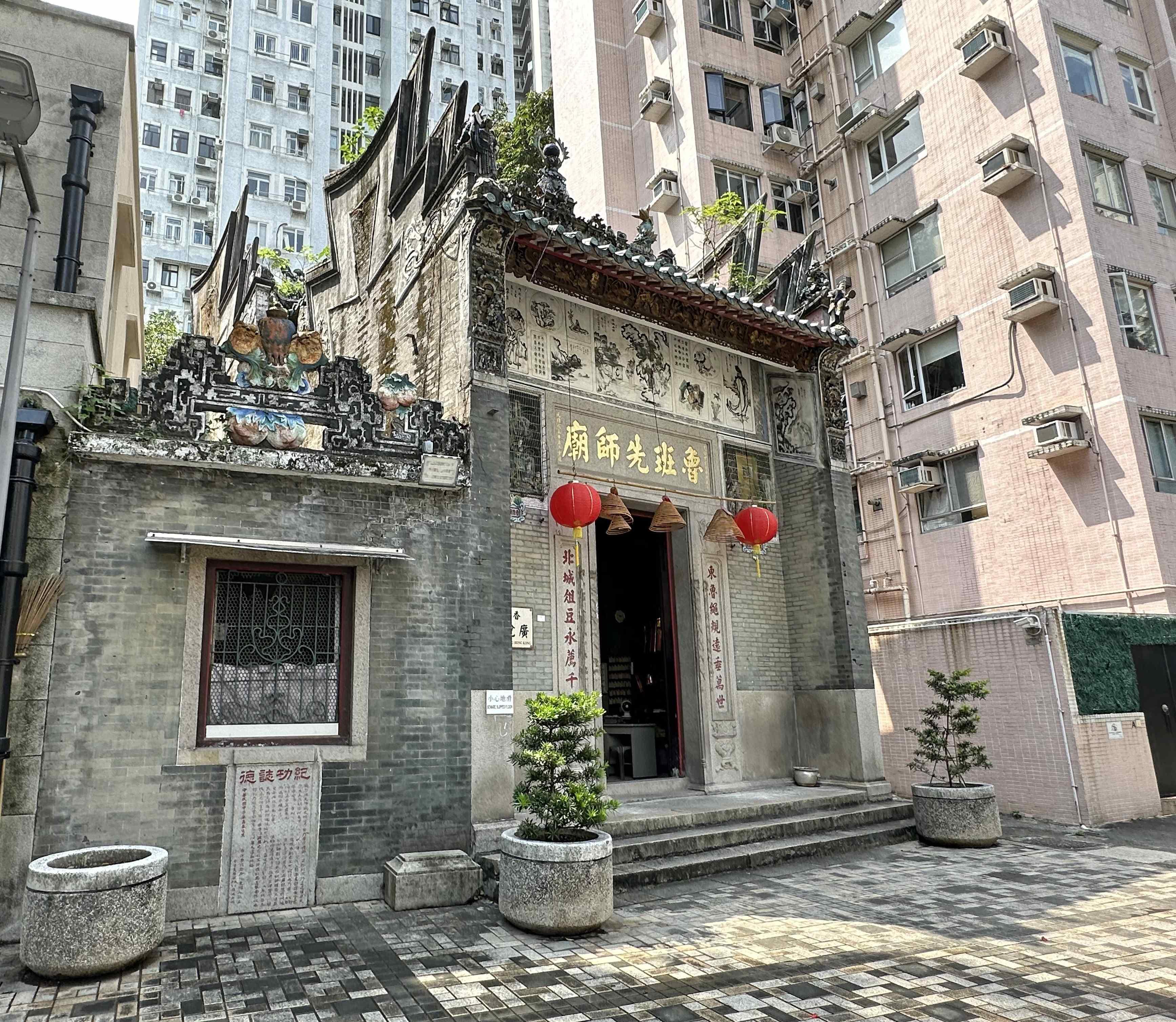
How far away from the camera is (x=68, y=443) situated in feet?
22.3

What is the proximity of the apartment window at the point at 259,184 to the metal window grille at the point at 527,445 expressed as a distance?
115ft

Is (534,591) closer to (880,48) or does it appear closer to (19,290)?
(19,290)

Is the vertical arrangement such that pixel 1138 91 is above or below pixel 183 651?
above

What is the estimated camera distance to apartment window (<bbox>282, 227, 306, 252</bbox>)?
38562 mm

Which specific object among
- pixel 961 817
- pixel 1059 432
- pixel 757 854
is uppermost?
pixel 1059 432

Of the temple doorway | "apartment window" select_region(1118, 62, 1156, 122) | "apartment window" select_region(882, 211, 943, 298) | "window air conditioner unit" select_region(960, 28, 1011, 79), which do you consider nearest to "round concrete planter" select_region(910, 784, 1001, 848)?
the temple doorway

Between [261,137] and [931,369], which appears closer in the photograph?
[931,369]

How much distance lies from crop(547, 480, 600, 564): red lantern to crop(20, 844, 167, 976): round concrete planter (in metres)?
5.17

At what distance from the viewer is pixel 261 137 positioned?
1556 inches

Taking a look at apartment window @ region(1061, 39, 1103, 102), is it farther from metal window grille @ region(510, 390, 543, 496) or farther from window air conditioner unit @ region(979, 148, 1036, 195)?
metal window grille @ region(510, 390, 543, 496)

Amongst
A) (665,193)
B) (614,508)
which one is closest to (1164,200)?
(665,193)

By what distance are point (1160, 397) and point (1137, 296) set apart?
2223 mm

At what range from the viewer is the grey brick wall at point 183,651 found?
6578 millimetres

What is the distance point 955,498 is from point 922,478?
823mm
